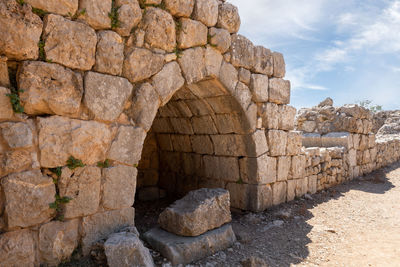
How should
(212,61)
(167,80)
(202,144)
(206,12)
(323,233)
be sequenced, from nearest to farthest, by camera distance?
1. (167,80)
2. (206,12)
3. (212,61)
4. (323,233)
5. (202,144)

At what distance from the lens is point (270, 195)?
17.6ft

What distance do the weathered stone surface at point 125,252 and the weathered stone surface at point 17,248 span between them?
25.0 inches

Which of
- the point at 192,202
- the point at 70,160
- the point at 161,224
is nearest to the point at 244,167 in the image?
the point at 192,202

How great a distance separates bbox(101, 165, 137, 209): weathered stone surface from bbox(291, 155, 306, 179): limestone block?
3.77 meters

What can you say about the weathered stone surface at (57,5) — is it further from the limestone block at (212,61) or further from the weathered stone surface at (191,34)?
the limestone block at (212,61)

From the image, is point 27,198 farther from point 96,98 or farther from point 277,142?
point 277,142

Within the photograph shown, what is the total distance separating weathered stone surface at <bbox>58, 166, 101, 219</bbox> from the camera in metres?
2.76

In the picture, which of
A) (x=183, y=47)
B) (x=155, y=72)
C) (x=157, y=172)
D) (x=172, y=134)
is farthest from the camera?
(x=157, y=172)

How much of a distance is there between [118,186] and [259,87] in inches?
122

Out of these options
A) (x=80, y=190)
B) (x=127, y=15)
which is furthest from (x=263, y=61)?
(x=80, y=190)

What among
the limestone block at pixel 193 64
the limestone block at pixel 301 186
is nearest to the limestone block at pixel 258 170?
the limestone block at pixel 301 186

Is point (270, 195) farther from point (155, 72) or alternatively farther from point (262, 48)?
point (155, 72)

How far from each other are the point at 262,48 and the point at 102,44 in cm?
316

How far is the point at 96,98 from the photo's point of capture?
2.95 m
